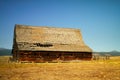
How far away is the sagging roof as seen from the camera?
44.3 meters

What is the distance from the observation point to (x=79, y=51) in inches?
1841

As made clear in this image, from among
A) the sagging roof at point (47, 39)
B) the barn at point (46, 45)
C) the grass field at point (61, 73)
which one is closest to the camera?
the grass field at point (61, 73)

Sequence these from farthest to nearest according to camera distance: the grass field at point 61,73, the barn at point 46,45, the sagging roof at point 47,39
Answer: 1. the sagging roof at point 47,39
2. the barn at point 46,45
3. the grass field at point 61,73

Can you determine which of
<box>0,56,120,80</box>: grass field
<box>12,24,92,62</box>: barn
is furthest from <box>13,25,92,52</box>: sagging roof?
<box>0,56,120,80</box>: grass field

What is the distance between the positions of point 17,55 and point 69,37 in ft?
46.8

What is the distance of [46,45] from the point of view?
1796 inches

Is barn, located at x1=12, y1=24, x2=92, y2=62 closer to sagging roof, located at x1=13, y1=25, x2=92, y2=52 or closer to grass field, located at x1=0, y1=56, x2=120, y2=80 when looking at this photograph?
sagging roof, located at x1=13, y1=25, x2=92, y2=52

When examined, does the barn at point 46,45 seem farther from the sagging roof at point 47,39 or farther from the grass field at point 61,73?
→ the grass field at point 61,73

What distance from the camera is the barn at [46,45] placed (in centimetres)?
4344

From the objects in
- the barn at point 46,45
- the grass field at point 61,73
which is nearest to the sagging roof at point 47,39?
the barn at point 46,45

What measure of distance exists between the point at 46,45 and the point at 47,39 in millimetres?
2388

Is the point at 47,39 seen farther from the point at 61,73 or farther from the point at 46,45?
the point at 61,73

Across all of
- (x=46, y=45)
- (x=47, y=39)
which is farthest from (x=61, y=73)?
(x=47, y=39)

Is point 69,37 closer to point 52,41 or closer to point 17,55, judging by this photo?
point 52,41
